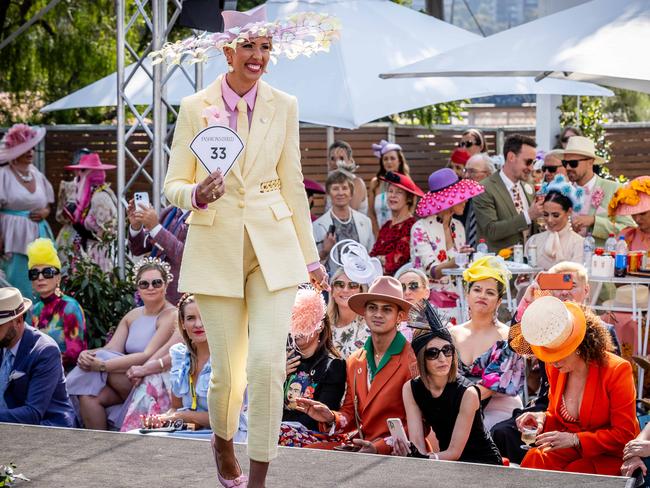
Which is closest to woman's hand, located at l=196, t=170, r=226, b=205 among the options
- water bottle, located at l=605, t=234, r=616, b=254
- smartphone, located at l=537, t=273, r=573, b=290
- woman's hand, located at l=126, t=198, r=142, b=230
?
smartphone, located at l=537, t=273, r=573, b=290

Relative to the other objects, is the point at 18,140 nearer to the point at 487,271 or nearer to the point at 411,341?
the point at 487,271

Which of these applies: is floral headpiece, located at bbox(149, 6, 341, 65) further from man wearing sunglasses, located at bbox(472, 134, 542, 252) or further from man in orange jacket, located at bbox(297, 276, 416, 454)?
man wearing sunglasses, located at bbox(472, 134, 542, 252)

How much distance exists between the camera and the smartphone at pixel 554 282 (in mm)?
6035

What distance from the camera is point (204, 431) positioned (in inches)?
229

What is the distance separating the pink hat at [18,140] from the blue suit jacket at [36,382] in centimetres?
357

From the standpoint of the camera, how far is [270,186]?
4105 millimetres

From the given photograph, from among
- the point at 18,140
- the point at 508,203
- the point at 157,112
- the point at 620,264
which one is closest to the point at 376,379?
the point at 620,264

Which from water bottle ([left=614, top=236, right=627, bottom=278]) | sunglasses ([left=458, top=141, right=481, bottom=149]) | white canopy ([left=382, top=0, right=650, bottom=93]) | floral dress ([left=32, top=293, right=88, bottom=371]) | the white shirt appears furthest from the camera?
sunglasses ([left=458, top=141, right=481, bottom=149])

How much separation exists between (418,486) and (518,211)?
414 centimetres

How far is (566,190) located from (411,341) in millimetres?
2546

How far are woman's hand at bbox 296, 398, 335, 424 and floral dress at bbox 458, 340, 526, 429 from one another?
0.72m

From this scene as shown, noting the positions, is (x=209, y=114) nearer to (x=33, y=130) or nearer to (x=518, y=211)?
(x=518, y=211)

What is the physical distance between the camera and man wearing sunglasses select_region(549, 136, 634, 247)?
7711 mm

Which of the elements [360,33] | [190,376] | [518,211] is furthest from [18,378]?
[360,33]
